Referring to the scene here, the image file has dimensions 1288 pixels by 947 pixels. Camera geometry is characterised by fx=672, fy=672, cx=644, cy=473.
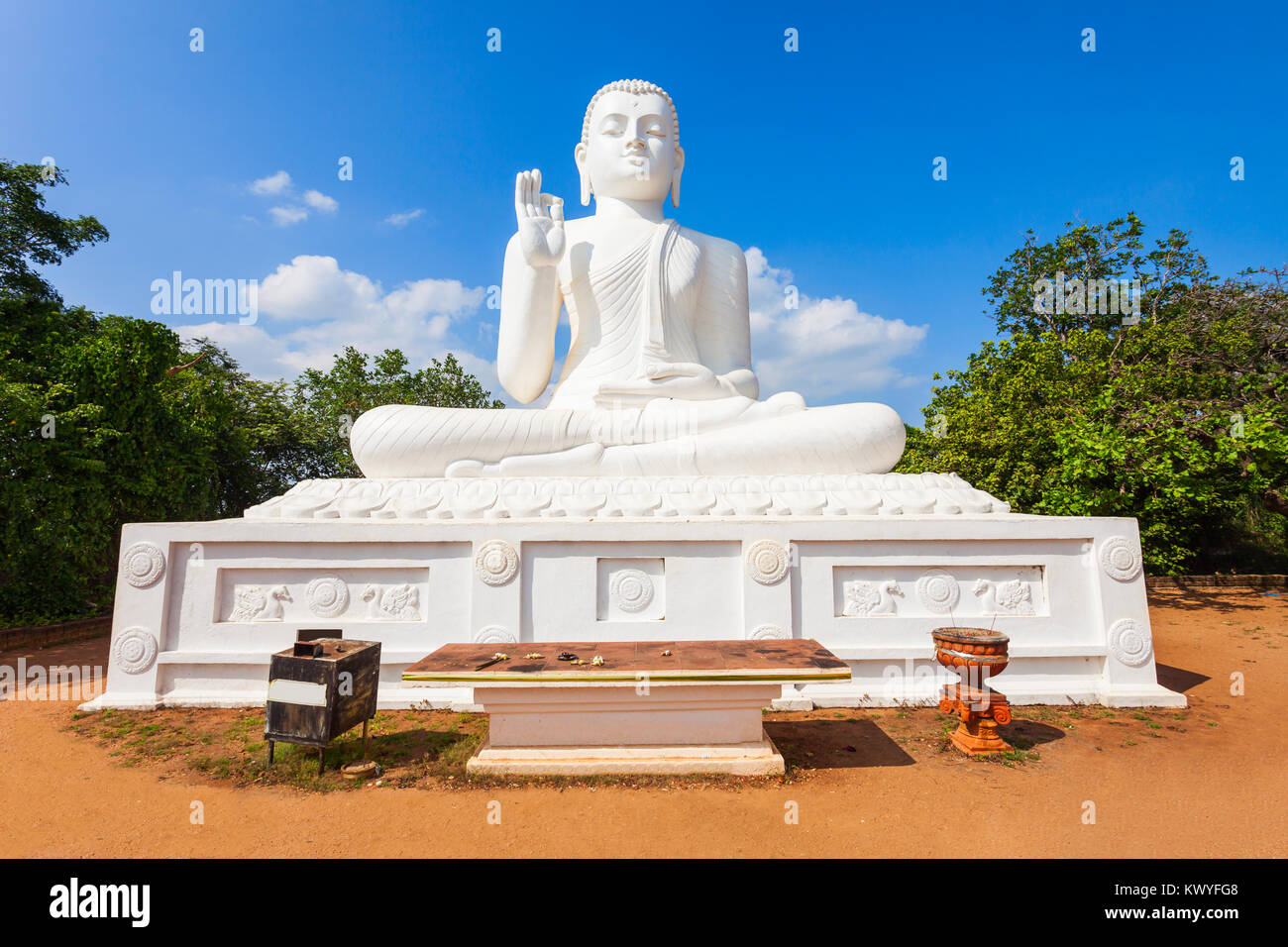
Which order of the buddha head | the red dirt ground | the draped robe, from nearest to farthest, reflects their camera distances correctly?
1. the red dirt ground
2. the draped robe
3. the buddha head

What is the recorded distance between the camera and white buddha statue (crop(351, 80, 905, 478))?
6121 mm

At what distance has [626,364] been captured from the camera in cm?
749

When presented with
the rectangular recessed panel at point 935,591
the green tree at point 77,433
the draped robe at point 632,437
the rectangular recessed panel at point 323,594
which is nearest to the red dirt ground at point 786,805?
the rectangular recessed panel at point 935,591

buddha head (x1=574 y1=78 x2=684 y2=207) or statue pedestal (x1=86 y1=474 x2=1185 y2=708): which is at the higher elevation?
buddha head (x1=574 y1=78 x2=684 y2=207)

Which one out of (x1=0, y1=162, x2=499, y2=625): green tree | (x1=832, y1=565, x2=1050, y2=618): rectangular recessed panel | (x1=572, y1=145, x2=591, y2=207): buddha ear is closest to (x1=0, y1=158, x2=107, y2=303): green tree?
(x1=0, y1=162, x2=499, y2=625): green tree

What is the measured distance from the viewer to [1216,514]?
42.1 ft

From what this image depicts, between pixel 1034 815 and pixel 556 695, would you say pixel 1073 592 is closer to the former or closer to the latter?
pixel 1034 815

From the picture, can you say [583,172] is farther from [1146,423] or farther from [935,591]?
[1146,423]

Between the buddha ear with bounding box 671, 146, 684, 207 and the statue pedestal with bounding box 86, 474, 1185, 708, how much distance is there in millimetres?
5098

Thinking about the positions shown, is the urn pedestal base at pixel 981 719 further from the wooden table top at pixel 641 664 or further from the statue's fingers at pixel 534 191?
the statue's fingers at pixel 534 191

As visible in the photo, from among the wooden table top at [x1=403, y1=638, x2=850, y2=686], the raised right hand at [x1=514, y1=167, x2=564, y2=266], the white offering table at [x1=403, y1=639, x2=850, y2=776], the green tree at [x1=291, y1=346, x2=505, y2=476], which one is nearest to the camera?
the wooden table top at [x1=403, y1=638, x2=850, y2=686]

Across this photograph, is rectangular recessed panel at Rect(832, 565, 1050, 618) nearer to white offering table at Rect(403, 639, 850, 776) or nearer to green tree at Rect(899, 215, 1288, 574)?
white offering table at Rect(403, 639, 850, 776)

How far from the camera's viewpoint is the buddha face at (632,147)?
314 inches

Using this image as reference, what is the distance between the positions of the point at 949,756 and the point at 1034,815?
77 centimetres
